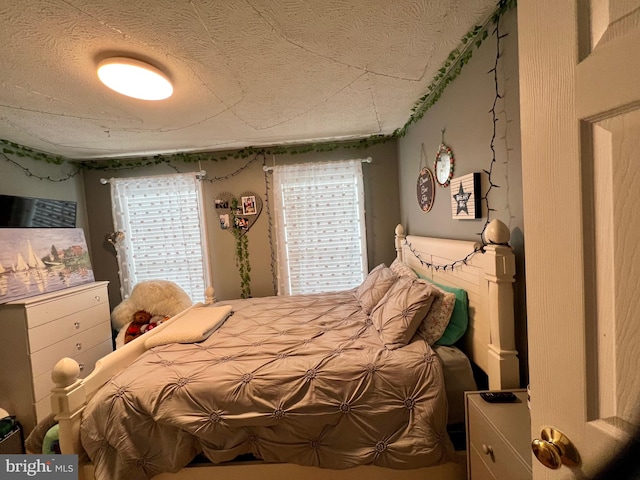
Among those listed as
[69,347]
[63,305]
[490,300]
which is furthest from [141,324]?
[490,300]

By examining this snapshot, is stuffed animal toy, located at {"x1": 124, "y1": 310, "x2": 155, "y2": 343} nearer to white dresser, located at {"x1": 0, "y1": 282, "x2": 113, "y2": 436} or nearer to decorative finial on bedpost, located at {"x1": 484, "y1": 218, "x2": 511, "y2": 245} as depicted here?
white dresser, located at {"x1": 0, "y1": 282, "x2": 113, "y2": 436}

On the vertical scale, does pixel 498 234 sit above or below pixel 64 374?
above

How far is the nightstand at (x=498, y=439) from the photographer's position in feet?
2.74

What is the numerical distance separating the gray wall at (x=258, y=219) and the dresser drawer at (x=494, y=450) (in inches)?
86.1

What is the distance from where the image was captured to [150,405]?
122cm

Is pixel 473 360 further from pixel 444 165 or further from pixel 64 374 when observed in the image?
pixel 64 374

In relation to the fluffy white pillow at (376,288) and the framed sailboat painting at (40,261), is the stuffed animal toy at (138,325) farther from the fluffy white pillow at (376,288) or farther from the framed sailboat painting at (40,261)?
the fluffy white pillow at (376,288)

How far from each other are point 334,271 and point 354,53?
7.21ft

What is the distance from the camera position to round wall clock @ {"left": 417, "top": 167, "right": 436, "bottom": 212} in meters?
2.13

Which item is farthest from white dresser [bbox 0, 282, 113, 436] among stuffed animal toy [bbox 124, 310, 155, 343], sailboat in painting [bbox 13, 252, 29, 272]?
stuffed animal toy [bbox 124, 310, 155, 343]

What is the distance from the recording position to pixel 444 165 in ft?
6.09

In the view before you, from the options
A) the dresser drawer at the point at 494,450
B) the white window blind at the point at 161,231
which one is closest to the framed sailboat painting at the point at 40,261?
the white window blind at the point at 161,231

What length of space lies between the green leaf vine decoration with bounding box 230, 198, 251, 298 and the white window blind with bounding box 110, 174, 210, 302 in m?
0.37

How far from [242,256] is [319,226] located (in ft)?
3.38
